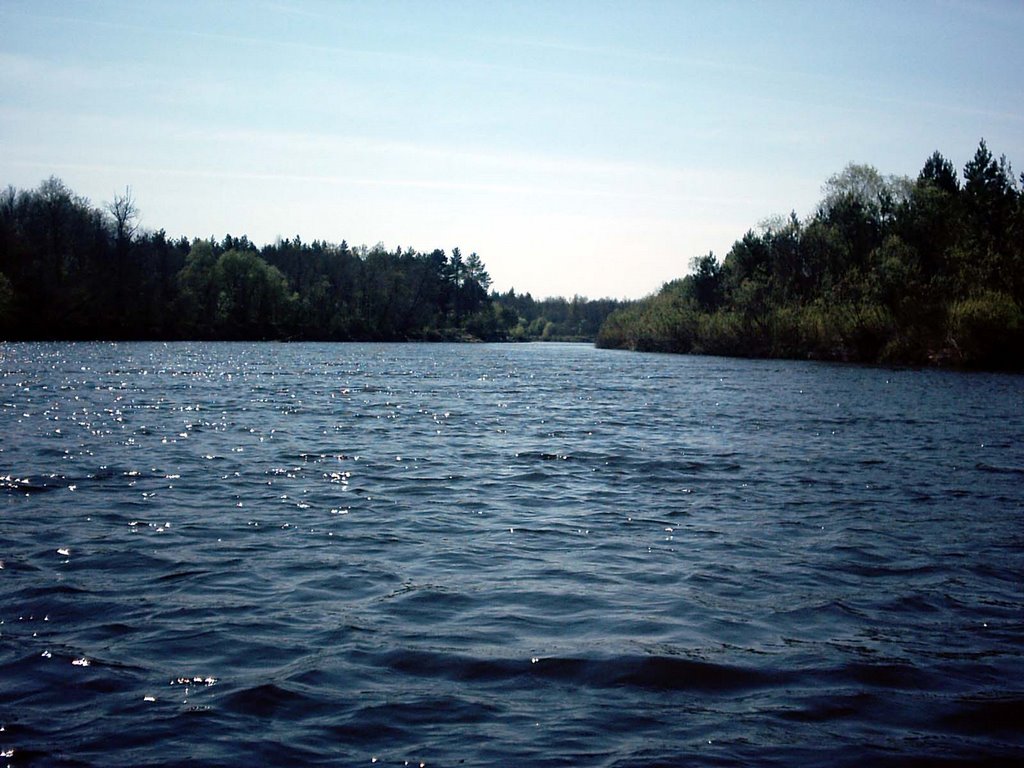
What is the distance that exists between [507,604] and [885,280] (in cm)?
7125

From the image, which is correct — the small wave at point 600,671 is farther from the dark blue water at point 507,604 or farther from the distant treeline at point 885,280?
the distant treeline at point 885,280

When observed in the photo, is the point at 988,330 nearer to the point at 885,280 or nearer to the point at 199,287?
the point at 885,280

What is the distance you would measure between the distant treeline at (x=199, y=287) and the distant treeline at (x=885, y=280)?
218 ft

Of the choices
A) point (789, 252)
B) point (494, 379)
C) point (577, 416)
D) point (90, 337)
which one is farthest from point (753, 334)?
point (90, 337)

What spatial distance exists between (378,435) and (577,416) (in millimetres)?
8719

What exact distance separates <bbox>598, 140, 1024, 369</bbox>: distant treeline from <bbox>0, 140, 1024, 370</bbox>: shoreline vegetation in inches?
5.7

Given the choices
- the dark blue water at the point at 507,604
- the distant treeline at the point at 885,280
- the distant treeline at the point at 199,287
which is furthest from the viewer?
the distant treeline at the point at 199,287

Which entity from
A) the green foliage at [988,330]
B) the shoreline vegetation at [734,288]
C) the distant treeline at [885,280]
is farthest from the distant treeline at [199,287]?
the green foliage at [988,330]

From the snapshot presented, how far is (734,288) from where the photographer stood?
98.0 m

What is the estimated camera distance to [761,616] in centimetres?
871

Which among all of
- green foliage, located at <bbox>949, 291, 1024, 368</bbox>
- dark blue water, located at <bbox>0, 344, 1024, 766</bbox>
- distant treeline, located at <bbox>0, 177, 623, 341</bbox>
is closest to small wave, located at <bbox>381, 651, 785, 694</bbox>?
dark blue water, located at <bbox>0, 344, 1024, 766</bbox>

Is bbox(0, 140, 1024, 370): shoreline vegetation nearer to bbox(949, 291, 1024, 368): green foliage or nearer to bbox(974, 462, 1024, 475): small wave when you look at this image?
bbox(949, 291, 1024, 368): green foliage

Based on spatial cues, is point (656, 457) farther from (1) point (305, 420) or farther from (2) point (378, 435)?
(1) point (305, 420)

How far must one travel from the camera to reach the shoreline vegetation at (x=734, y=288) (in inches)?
2584
